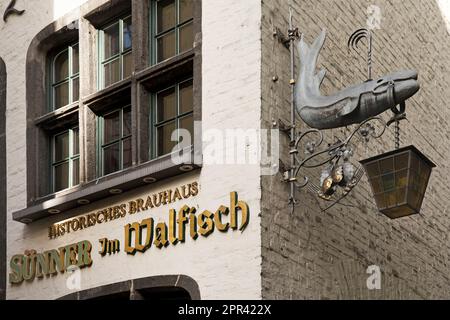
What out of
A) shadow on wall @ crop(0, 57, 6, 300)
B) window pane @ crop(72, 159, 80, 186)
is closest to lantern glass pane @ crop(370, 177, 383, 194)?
window pane @ crop(72, 159, 80, 186)

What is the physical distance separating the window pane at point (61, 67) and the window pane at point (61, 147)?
2.63 feet

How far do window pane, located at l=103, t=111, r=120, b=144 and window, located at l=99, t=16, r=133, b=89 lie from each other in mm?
420

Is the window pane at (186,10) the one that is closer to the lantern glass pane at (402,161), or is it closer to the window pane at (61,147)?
the window pane at (61,147)

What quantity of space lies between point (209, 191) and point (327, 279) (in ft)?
5.69

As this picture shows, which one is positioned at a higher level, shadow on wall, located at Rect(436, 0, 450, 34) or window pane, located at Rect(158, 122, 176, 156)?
shadow on wall, located at Rect(436, 0, 450, 34)

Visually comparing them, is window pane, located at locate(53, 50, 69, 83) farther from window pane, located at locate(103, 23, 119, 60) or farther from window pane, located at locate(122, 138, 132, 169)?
window pane, located at locate(122, 138, 132, 169)

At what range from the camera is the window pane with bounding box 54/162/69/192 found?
1566cm

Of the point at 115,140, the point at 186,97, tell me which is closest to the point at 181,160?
the point at 186,97

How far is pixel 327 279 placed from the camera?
13.7m

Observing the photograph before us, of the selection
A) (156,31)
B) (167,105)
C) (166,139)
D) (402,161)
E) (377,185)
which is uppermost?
(156,31)

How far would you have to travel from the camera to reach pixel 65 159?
15758 millimetres

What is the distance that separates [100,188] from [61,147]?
72.6 inches

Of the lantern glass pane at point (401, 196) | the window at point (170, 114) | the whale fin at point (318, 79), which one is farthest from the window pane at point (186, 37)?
the lantern glass pane at point (401, 196)

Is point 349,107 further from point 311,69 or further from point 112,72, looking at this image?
point 112,72
